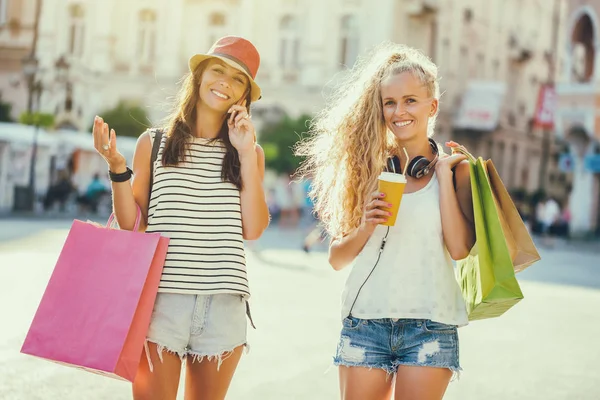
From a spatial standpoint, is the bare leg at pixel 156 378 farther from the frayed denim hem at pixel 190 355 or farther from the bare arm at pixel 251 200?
the bare arm at pixel 251 200

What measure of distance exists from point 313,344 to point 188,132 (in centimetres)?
446

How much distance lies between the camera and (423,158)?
3.35 meters

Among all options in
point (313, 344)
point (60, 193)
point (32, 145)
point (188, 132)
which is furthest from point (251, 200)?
point (60, 193)

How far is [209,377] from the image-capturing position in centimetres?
325

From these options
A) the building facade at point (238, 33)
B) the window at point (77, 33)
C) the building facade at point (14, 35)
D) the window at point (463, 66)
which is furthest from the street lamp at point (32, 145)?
the window at point (463, 66)

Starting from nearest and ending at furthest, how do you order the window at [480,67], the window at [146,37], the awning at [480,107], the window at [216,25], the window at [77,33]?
the window at [77,33] → the window at [146,37] → the window at [216,25] → the awning at [480,107] → the window at [480,67]

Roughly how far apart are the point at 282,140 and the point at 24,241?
19.7m

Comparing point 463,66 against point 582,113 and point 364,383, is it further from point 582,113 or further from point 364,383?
point 364,383

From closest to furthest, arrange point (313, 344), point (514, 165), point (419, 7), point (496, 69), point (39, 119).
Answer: point (313, 344)
point (39, 119)
point (419, 7)
point (496, 69)
point (514, 165)

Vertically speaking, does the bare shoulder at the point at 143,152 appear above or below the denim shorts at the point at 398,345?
above

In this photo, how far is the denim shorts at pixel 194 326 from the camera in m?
3.20

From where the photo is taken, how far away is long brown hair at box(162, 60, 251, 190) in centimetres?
334

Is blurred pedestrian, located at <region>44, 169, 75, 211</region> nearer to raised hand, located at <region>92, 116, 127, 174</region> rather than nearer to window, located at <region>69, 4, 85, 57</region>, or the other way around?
window, located at <region>69, 4, 85, 57</region>

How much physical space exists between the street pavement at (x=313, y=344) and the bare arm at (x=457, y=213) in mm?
2727
